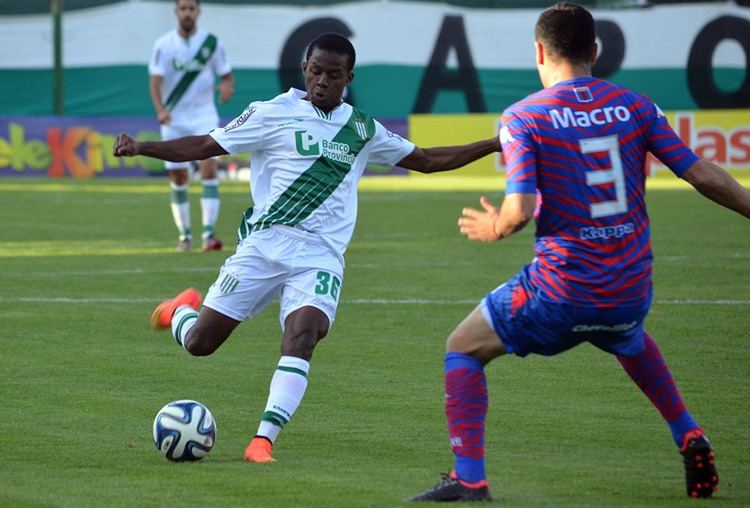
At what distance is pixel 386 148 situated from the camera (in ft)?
24.6

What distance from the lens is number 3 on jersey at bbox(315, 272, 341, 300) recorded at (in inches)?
280

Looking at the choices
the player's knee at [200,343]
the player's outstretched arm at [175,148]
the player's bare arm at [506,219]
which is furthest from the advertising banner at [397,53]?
the player's bare arm at [506,219]

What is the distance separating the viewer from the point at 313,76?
23.5 ft

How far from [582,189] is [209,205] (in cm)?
1124

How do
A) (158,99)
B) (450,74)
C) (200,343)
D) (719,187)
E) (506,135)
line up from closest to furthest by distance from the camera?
(506,135)
(719,187)
(200,343)
(158,99)
(450,74)

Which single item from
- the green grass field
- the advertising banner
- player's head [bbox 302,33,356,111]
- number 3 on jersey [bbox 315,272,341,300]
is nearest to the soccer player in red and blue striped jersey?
the green grass field

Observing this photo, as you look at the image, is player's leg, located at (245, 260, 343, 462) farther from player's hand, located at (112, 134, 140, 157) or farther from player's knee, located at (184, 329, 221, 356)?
player's hand, located at (112, 134, 140, 157)

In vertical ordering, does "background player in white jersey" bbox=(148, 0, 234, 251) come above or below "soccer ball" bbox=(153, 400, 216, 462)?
below

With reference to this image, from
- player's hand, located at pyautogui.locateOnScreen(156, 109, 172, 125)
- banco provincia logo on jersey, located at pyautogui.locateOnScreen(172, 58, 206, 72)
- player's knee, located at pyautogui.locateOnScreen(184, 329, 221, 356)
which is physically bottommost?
player's hand, located at pyautogui.locateOnScreen(156, 109, 172, 125)

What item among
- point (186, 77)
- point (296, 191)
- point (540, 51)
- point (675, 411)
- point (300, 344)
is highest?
point (540, 51)

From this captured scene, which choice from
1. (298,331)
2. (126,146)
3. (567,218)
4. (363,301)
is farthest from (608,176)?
(363,301)

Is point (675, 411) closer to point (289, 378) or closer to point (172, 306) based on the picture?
point (289, 378)

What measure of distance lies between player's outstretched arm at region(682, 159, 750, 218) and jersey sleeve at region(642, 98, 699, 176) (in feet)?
0.13

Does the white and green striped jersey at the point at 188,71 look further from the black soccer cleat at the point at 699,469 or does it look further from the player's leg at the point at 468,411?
the black soccer cleat at the point at 699,469
